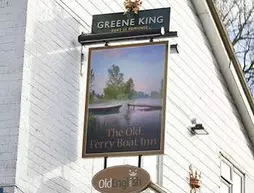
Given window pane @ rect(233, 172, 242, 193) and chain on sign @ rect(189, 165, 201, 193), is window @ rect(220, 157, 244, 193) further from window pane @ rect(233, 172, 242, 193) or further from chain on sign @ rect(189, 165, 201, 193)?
chain on sign @ rect(189, 165, 201, 193)

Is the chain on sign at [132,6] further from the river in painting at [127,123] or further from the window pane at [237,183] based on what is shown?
the window pane at [237,183]

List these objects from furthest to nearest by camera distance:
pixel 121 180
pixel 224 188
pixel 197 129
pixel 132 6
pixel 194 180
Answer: pixel 224 188 → pixel 197 129 → pixel 194 180 → pixel 132 6 → pixel 121 180

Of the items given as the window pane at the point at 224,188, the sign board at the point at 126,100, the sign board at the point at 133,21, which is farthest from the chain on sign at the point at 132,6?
the window pane at the point at 224,188

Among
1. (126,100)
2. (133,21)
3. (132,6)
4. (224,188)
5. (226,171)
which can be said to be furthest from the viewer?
(226,171)

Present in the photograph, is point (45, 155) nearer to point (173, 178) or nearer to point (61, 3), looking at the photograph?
point (61, 3)

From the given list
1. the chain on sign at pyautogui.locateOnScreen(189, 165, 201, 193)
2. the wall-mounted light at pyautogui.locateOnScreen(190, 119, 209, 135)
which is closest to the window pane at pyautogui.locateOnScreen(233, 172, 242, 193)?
the chain on sign at pyautogui.locateOnScreen(189, 165, 201, 193)

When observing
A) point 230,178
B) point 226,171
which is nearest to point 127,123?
point 226,171

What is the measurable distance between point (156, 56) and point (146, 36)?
1.24 feet

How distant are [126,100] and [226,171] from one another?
22.3 feet

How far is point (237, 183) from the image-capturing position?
1864cm

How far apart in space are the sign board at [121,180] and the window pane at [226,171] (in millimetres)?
6698

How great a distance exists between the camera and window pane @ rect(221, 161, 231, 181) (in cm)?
1780

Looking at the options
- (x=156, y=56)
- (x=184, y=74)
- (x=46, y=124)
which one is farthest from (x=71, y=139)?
(x=184, y=74)

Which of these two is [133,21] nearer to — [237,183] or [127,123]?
[127,123]
